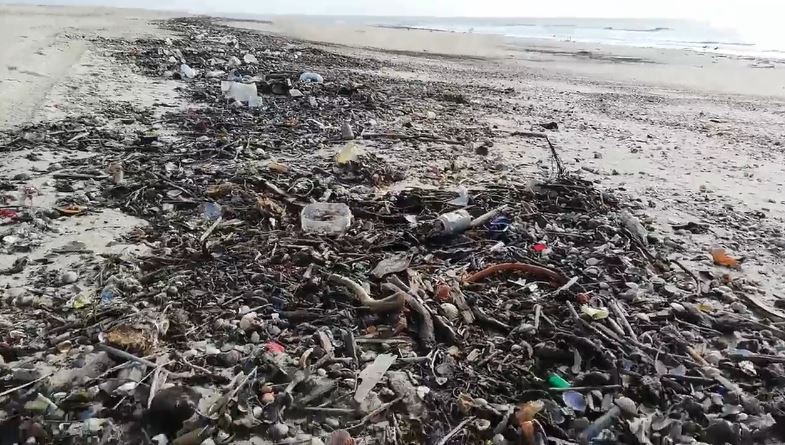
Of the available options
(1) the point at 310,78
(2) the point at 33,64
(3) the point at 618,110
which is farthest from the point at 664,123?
(2) the point at 33,64

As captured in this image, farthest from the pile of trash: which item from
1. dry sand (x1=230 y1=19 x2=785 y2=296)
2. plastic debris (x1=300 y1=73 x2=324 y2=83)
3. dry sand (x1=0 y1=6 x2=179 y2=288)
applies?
plastic debris (x1=300 y1=73 x2=324 y2=83)

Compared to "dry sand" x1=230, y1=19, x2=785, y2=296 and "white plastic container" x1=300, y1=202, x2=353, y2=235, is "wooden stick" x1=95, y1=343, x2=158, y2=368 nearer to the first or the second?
"white plastic container" x1=300, y1=202, x2=353, y2=235

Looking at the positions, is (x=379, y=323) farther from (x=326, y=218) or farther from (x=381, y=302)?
(x=326, y=218)

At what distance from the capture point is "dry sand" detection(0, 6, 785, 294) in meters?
4.85

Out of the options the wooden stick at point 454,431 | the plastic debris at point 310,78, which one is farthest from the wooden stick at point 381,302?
the plastic debris at point 310,78

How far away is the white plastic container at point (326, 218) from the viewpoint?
3645 mm

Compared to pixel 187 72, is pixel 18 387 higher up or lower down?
lower down

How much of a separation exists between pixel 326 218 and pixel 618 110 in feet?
24.5

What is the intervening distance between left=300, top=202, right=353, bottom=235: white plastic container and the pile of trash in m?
0.02

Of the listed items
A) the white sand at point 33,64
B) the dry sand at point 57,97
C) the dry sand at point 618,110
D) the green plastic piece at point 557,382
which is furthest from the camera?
the white sand at point 33,64

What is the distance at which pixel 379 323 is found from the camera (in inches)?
104

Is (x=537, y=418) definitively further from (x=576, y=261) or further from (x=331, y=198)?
(x=331, y=198)

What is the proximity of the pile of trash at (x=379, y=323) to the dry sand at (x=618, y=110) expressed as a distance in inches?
25.6

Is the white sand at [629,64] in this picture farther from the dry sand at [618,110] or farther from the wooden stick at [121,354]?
the wooden stick at [121,354]
